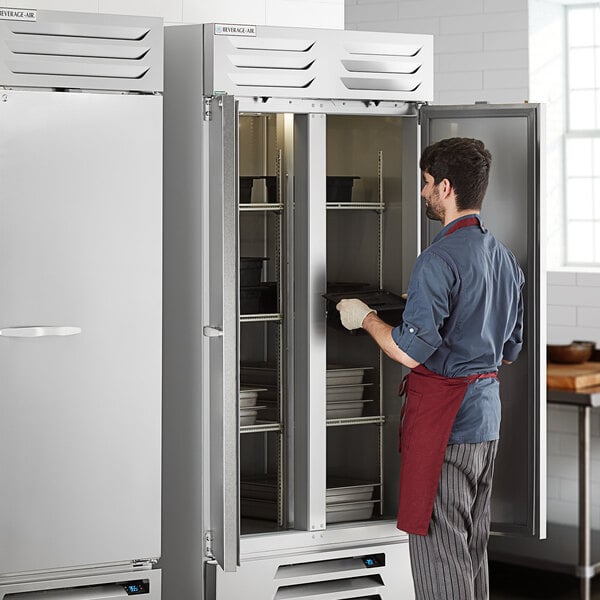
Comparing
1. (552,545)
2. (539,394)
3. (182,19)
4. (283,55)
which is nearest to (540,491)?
(539,394)

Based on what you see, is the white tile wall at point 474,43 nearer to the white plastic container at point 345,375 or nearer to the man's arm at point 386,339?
the white plastic container at point 345,375

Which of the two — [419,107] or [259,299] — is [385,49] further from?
[259,299]

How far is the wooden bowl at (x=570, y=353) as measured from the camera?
4.54 meters

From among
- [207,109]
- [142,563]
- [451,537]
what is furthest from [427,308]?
[142,563]

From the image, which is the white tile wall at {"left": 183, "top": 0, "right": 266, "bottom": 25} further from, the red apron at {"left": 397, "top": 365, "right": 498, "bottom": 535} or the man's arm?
the red apron at {"left": 397, "top": 365, "right": 498, "bottom": 535}

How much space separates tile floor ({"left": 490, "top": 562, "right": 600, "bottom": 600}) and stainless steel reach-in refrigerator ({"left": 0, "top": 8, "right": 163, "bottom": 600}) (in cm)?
197

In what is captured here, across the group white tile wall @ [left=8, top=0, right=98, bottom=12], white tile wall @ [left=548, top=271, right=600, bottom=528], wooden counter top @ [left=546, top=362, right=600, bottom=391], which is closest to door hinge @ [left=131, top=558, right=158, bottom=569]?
white tile wall @ [left=8, top=0, right=98, bottom=12]

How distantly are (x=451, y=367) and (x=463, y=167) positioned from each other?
57 centimetres

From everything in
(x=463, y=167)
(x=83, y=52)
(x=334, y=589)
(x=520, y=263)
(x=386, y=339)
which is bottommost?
(x=334, y=589)

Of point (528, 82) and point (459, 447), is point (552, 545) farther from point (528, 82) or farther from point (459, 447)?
point (528, 82)

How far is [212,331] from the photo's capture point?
3.02m

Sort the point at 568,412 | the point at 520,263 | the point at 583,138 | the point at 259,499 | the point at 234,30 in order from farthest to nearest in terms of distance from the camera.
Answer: the point at 583,138, the point at 568,412, the point at 259,499, the point at 520,263, the point at 234,30

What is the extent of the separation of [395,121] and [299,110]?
0.41 metres

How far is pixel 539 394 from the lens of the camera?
10.9 feet
